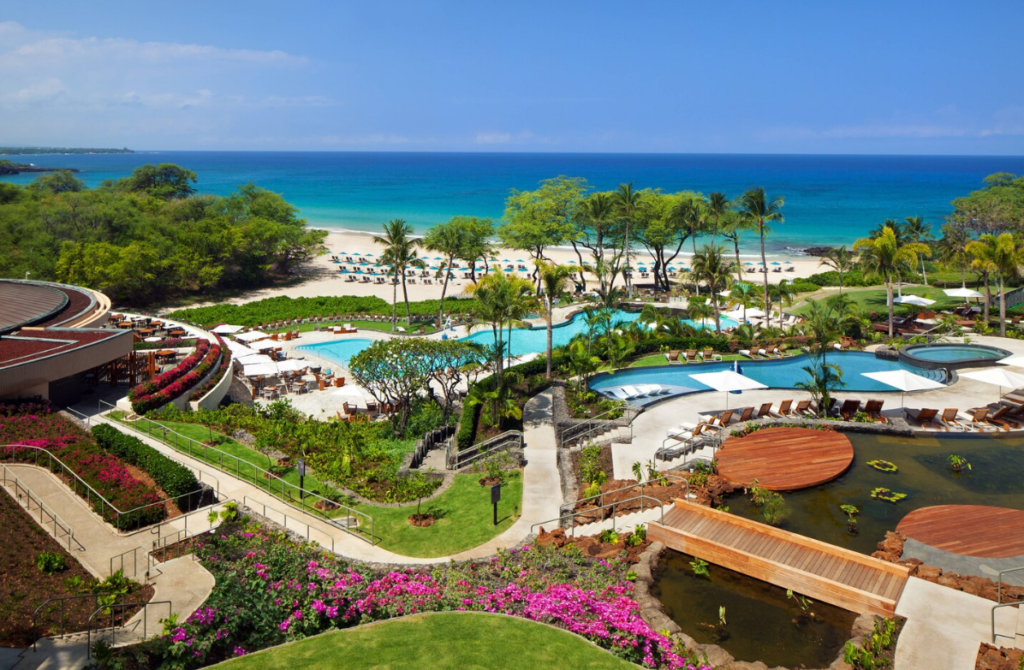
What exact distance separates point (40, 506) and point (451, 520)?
10304 mm

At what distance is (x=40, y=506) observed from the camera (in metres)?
17.4

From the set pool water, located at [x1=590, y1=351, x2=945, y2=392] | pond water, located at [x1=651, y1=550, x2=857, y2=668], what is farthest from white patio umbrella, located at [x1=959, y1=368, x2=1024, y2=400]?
pond water, located at [x1=651, y1=550, x2=857, y2=668]

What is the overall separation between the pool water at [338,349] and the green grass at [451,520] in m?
20.7

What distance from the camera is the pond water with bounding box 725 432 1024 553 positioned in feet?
58.0

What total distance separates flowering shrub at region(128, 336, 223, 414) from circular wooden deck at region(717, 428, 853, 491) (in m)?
20.7

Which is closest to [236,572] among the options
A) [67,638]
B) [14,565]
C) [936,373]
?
[67,638]

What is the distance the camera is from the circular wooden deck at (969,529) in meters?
16.0

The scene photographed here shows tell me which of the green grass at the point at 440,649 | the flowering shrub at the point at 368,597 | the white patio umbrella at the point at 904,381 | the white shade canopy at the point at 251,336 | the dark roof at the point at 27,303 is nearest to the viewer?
the green grass at the point at 440,649

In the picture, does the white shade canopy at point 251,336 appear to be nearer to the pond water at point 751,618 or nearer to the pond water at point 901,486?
the pond water at point 901,486

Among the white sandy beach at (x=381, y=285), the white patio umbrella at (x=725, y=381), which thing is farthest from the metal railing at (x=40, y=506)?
the white sandy beach at (x=381, y=285)

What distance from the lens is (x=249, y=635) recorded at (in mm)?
12875

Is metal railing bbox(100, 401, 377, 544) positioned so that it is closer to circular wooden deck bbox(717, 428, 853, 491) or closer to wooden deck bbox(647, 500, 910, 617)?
wooden deck bbox(647, 500, 910, 617)

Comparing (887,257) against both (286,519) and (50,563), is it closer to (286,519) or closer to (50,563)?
(286,519)

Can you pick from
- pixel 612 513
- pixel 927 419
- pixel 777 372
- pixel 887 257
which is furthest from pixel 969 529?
pixel 887 257
